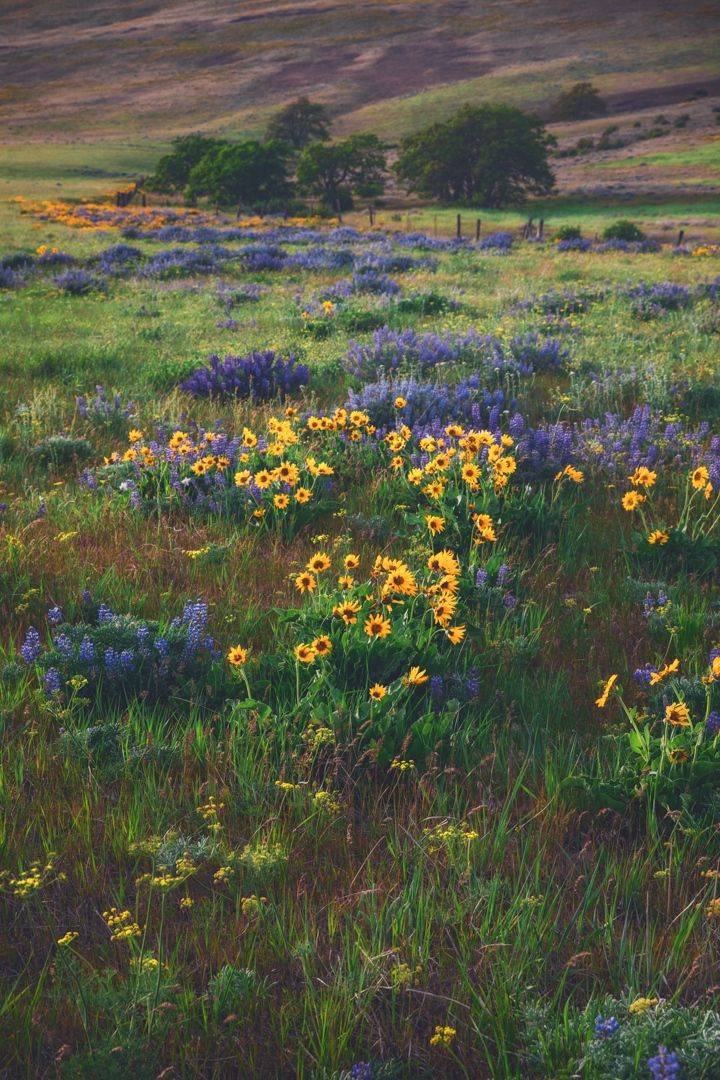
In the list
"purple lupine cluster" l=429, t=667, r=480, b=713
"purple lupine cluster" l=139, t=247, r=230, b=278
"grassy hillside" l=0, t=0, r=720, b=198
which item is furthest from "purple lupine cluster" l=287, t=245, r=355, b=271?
"grassy hillside" l=0, t=0, r=720, b=198

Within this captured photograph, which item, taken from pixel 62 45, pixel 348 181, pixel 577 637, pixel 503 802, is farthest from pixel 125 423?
pixel 62 45

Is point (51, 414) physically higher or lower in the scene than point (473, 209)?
lower

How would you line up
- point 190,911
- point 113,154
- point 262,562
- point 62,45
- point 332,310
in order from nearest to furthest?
1. point 190,911
2. point 262,562
3. point 332,310
4. point 113,154
5. point 62,45

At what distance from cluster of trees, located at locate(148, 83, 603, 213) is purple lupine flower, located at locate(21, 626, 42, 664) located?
53120 millimetres

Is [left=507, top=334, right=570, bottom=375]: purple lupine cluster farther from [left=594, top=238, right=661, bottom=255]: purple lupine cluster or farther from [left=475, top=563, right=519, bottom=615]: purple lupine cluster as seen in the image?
[left=594, top=238, right=661, bottom=255]: purple lupine cluster

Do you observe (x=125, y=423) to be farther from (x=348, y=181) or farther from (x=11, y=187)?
(x=348, y=181)

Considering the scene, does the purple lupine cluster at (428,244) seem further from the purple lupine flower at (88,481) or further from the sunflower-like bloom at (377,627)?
the sunflower-like bloom at (377,627)

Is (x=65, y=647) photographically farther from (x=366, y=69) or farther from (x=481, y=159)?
(x=366, y=69)

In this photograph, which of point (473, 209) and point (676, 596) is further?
point (473, 209)

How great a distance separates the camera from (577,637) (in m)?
3.78

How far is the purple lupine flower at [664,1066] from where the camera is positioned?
1.57 m

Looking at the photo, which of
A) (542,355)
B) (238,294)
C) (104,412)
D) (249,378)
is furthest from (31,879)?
(238,294)

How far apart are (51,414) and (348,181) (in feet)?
193

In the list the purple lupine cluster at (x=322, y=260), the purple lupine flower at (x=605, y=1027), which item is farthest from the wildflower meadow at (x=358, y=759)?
the purple lupine cluster at (x=322, y=260)
